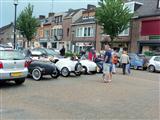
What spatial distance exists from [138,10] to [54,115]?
34361 millimetres

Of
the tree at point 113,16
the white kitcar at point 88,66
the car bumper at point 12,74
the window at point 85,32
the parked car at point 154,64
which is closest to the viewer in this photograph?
the car bumper at point 12,74

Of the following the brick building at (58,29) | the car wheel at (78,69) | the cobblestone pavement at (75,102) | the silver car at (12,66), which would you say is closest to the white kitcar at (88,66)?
the car wheel at (78,69)

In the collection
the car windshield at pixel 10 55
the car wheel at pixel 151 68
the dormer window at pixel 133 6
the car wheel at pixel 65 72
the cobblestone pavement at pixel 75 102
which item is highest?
the dormer window at pixel 133 6

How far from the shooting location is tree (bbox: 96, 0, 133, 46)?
37.0m

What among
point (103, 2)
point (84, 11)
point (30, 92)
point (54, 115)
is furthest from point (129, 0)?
point (54, 115)

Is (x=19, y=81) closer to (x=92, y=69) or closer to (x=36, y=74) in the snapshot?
(x=36, y=74)

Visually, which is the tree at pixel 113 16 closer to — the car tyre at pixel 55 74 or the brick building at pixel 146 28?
the brick building at pixel 146 28

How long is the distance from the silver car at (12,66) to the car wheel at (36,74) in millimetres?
1745

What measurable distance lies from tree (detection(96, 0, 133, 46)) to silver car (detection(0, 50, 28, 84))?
24.7 metres

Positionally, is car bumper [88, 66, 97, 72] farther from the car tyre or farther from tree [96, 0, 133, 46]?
tree [96, 0, 133, 46]

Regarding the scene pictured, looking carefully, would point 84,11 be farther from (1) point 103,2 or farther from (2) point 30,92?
(2) point 30,92

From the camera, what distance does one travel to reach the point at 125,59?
20.5 metres

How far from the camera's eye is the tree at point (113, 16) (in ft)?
121

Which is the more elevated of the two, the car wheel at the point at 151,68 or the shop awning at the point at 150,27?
the shop awning at the point at 150,27
